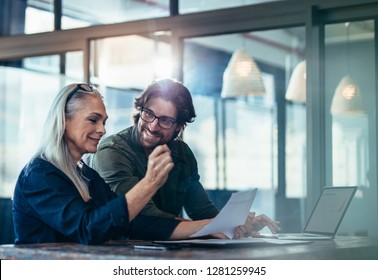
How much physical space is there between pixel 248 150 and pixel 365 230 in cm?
353

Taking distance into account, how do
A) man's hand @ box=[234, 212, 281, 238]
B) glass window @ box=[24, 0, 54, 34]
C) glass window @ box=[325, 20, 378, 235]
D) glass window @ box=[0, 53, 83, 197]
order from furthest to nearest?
glass window @ box=[0, 53, 83, 197]
glass window @ box=[24, 0, 54, 34]
glass window @ box=[325, 20, 378, 235]
man's hand @ box=[234, 212, 281, 238]

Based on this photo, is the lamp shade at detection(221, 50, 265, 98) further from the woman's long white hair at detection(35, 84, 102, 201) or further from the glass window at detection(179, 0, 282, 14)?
the woman's long white hair at detection(35, 84, 102, 201)

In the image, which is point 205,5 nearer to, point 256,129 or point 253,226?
point 253,226

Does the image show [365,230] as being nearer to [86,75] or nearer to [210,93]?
[86,75]

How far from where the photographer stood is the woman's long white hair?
2.27 meters

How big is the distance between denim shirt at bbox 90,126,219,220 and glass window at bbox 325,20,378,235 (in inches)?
49.2

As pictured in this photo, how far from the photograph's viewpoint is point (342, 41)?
420 centimetres

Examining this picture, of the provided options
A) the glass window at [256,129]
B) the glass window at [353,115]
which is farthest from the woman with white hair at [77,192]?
the glass window at [256,129]

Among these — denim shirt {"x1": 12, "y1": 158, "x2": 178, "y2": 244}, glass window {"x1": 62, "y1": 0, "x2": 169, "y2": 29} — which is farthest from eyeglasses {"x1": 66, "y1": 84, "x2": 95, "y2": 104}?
glass window {"x1": 62, "y1": 0, "x2": 169, "y2": 29}

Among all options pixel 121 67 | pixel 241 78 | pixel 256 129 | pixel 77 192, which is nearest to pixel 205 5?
pixel 121 67

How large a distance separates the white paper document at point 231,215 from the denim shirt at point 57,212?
21 centimetres

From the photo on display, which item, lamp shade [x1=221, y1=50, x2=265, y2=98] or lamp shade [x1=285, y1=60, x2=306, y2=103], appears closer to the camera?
lamp shade [x1=285, y1=60, x2=306, y2=103]

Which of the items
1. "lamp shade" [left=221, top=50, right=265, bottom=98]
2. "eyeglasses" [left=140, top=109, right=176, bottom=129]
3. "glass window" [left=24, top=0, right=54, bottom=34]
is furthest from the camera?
"lamp shade" [left=221, top=50, right=265, bottom=98]

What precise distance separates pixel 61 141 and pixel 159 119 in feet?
2.17
